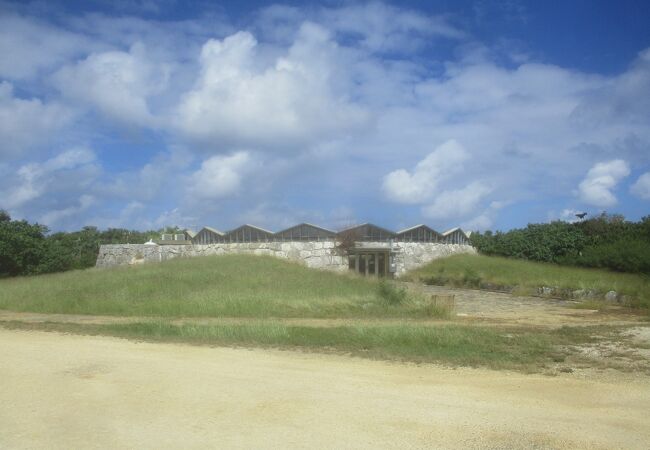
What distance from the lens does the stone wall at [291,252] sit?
104 feet

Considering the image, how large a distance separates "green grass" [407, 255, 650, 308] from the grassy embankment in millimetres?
7730

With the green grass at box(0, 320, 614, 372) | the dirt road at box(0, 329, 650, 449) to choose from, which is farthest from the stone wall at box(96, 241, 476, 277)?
the dirt road at box(0, 329, 650, 449)

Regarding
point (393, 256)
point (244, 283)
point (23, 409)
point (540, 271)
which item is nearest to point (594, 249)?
point (540, 271)

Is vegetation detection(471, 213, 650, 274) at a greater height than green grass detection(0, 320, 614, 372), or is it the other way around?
vegetation detection(471, 213, 650, 274)

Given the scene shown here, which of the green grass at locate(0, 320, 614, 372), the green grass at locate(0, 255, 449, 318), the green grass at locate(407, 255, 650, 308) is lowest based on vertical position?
the green grass at locate(0, 320, 614, 372)

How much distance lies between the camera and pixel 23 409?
246 inches

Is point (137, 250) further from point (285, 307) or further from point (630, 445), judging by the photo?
point (630, 445)

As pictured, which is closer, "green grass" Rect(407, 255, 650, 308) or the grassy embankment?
the grassy embankment

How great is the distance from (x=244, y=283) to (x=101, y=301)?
4.69 m

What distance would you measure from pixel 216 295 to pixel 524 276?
50.4 feet

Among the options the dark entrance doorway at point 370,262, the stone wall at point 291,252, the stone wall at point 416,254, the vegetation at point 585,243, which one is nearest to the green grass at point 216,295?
the stone wall at point 291,252

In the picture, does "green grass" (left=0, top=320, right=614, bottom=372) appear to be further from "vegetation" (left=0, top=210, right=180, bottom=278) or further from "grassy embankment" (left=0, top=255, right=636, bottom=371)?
"vegetation" (left=0, top=210, right=180, bottom=278)

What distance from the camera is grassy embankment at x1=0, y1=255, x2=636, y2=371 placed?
10.5 m

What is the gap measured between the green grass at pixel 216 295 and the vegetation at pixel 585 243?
11.9m
